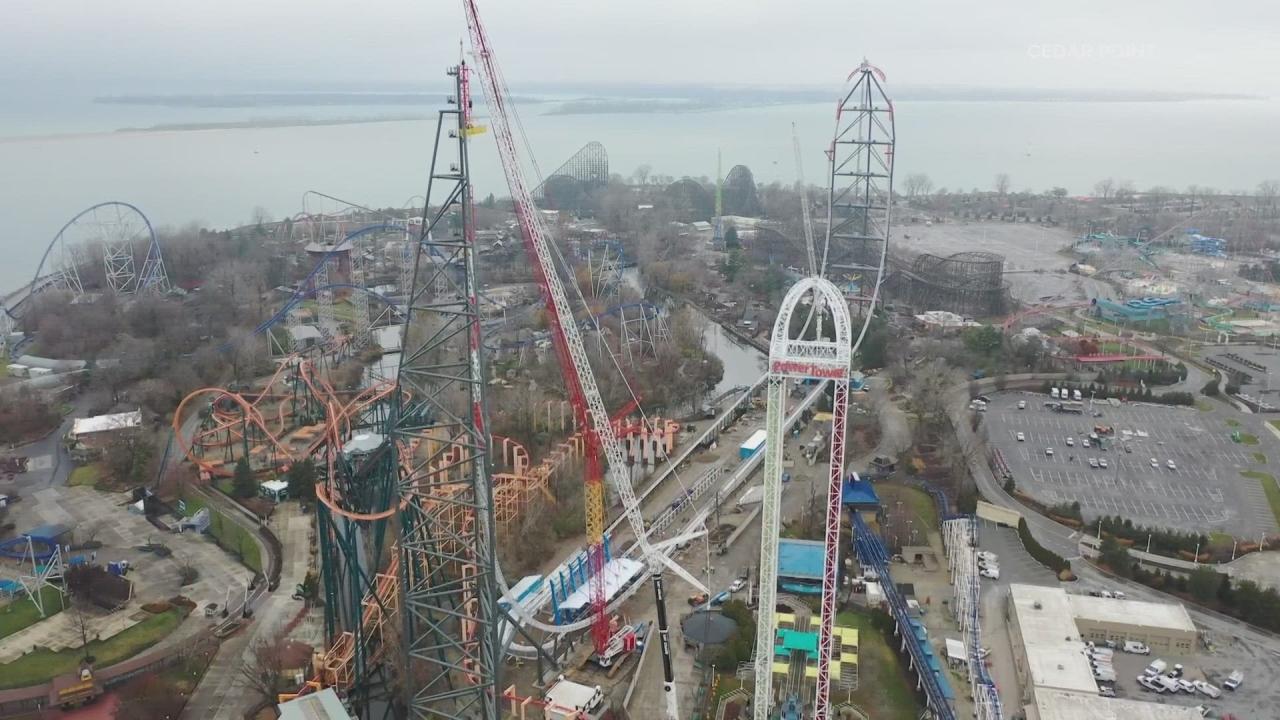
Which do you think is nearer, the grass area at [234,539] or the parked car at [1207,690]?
the parked car at [1207,690]

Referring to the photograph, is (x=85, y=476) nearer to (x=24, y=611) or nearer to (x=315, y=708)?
(x=24, y=611)

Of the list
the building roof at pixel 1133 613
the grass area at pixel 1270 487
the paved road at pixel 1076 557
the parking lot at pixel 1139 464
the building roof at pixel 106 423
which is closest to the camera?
the building roof at pixel 1133 613

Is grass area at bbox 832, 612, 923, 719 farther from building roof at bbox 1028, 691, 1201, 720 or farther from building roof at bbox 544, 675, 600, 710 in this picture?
A: building roof at bbox 544, 675, 600, 710

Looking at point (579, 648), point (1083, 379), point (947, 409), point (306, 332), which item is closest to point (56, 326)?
point (306, 332)

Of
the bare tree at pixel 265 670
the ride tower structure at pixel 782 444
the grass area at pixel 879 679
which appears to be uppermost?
the ride tower structure at pixel 782 444

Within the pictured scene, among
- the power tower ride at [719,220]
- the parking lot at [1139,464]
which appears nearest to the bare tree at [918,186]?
the power tower ride at [719,220]

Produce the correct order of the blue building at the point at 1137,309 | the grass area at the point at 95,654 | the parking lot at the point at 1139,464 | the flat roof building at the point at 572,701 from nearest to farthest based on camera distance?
the flat roof building at the point at 572,701, the grass area at the point at 95,654, the parking lot at the point at 1139,464, the blue building at the point at 1137,309

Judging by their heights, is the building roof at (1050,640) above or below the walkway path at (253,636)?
above

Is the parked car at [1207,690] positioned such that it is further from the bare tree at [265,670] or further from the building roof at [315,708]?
the bare tree at [265,670]
